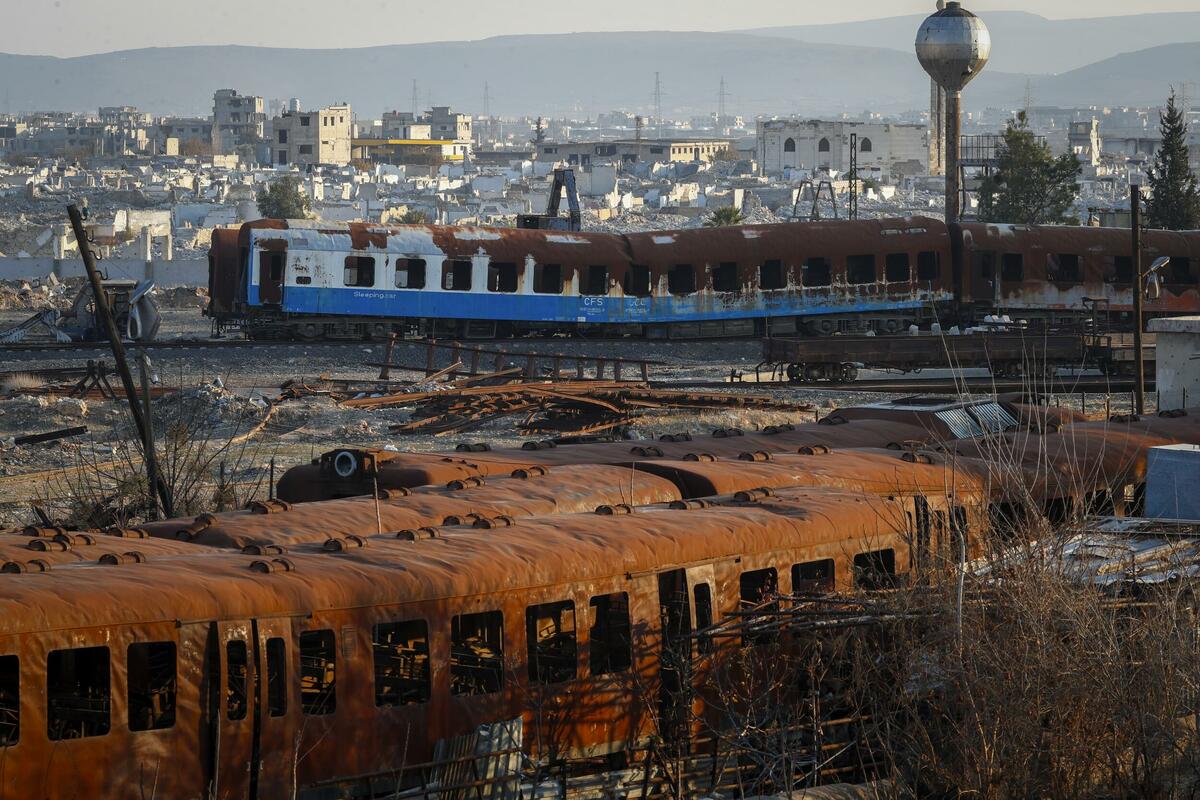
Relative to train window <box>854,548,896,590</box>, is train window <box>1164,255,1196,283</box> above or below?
above

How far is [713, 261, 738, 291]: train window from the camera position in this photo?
3938 cm

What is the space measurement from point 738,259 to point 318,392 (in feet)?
41.9

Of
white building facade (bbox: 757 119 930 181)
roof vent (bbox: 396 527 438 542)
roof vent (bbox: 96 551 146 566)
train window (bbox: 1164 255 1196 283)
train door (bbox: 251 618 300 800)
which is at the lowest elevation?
train door (bbox: 251 618 300 800)

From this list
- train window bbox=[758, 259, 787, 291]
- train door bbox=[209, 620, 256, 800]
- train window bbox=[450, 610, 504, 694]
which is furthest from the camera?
train window bbox=[758, 259, 787, 291]

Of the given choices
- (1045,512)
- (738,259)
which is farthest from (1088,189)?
(1045,512)

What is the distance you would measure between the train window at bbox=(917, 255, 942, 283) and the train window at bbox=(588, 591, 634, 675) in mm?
30001

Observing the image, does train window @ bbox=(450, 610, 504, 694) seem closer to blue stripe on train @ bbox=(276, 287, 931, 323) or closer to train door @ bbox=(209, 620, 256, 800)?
train door @ bbox=(209, 620, 256, 800)

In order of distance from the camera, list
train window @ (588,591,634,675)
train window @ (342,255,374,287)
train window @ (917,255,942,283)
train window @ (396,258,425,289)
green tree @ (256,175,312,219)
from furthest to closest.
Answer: green tree @ (256,175,312,219) → train window @ (917,255,942,283) → train window @ (396,258,425,289) → train window @ (342,255,374,287) → train window @ (588,591,634,675)

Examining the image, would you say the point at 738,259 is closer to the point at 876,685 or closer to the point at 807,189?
the point at 876,685

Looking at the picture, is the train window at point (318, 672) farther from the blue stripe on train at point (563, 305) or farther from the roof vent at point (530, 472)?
the blue stripe on train at point (563, 305)

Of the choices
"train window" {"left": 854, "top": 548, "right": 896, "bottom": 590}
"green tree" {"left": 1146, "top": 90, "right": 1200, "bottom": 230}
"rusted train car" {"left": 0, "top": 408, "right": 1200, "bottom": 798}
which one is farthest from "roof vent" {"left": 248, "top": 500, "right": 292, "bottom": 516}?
"green tree" {"left": 1146, "top": 90, "right": 1200, "bottom": 230}

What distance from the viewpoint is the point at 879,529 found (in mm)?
13859

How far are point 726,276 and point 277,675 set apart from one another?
30170 millimetres

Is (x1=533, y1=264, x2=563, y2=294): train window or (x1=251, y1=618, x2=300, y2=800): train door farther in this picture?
(x1=533, y1=264, x2=563, y2=294): train window
